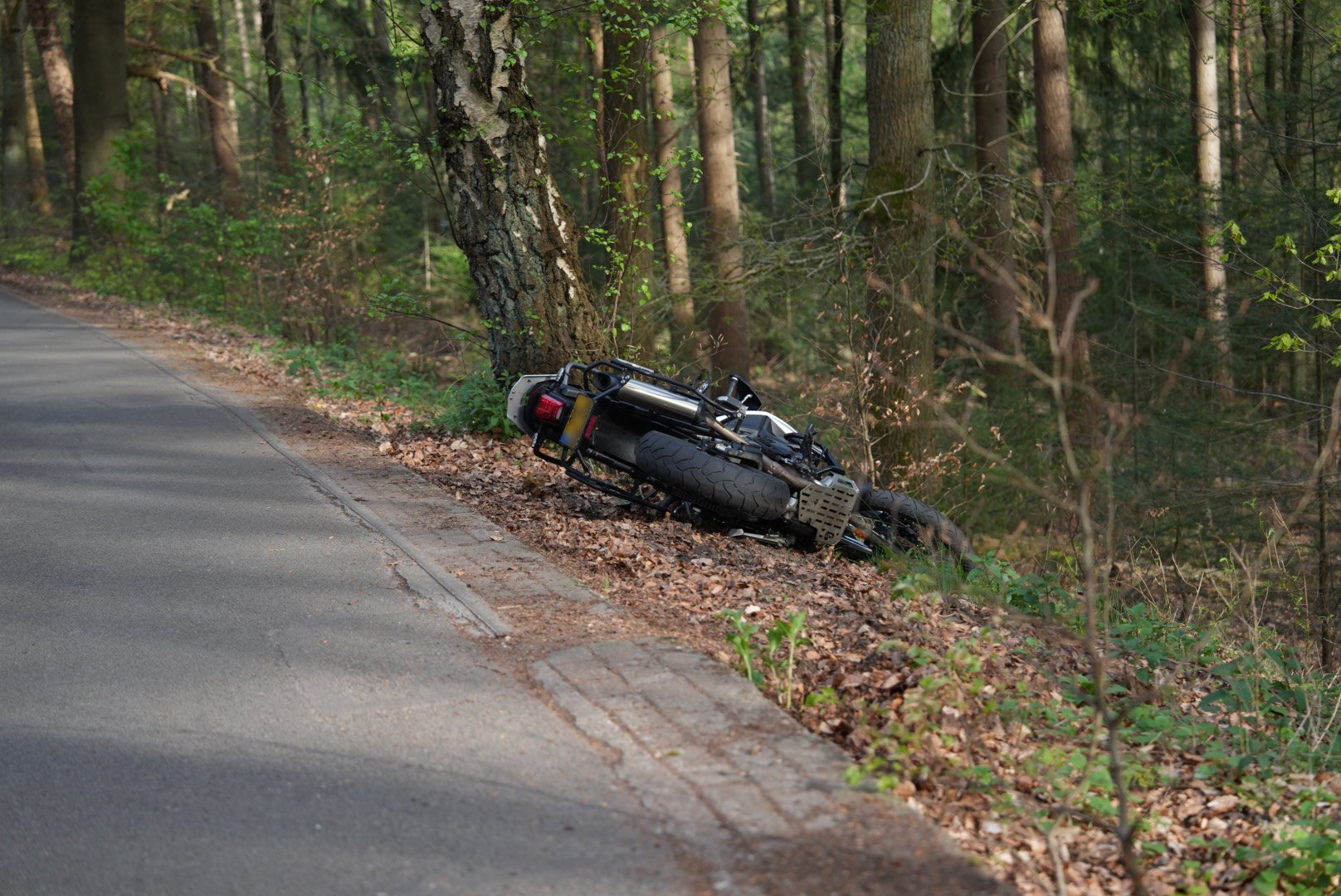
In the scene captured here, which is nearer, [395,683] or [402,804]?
[402,804]

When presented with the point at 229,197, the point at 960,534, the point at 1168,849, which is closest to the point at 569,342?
the point at 960,534

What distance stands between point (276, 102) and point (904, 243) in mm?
16585

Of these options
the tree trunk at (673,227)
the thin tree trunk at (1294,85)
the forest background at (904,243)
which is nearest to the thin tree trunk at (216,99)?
the forest background at (904,243)

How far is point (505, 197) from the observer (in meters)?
10.9

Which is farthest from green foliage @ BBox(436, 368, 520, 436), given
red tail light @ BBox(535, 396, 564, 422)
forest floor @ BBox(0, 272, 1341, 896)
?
red tail light @ BBox(535, 396, 564, 422)

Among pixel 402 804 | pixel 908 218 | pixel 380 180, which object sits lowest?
pixel 402 804

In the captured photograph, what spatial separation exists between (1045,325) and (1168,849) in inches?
84.4

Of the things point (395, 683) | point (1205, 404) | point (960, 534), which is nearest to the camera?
point (395, 683)

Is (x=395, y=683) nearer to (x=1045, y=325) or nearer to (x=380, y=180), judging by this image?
(x=1045, y=325)

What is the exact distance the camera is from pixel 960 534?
900cm

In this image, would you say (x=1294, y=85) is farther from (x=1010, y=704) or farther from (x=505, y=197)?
(x=1010, y=704)

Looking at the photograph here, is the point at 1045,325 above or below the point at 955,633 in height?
above

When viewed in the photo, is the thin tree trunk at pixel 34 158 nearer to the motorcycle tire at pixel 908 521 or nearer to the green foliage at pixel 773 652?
the motorcycle tire at pixel 908 521

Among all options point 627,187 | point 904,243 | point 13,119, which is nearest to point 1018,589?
point 627,187
